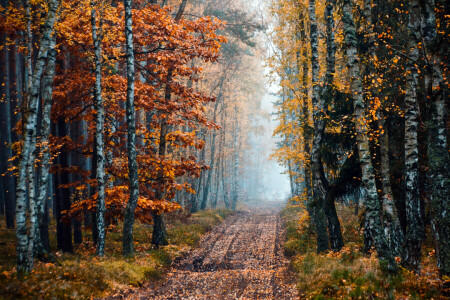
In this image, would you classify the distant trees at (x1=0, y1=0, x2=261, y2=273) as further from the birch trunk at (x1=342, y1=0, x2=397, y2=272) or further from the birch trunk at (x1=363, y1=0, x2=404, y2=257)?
the birch trunk at (x1=342, y1=0, x2=397, y2=272)

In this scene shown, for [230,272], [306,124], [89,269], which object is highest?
[306,124]

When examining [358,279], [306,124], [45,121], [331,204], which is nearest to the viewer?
[358,279]

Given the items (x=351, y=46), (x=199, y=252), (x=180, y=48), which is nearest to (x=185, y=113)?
(x=180, y=48)

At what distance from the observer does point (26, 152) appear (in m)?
7.98

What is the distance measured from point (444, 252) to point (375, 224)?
1728 mm

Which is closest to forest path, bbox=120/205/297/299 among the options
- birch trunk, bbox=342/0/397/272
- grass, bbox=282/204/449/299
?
grass, bbox=282/204/449/299

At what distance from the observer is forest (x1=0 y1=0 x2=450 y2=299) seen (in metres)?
7.82

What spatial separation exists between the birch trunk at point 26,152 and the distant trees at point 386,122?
7969mm

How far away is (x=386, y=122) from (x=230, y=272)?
7764 millimetres

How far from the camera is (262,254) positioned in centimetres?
1441

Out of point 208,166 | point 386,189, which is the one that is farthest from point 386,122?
point 208,166

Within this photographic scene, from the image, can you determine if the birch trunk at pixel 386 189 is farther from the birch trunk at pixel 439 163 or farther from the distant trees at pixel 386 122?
the birch trunk at pixel 439 163

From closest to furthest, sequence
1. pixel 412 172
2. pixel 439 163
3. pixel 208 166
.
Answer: pixel 439 163
pixel 412 172
pixel 208 166

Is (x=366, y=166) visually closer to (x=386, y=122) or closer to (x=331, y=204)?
(x=386, y=122)
